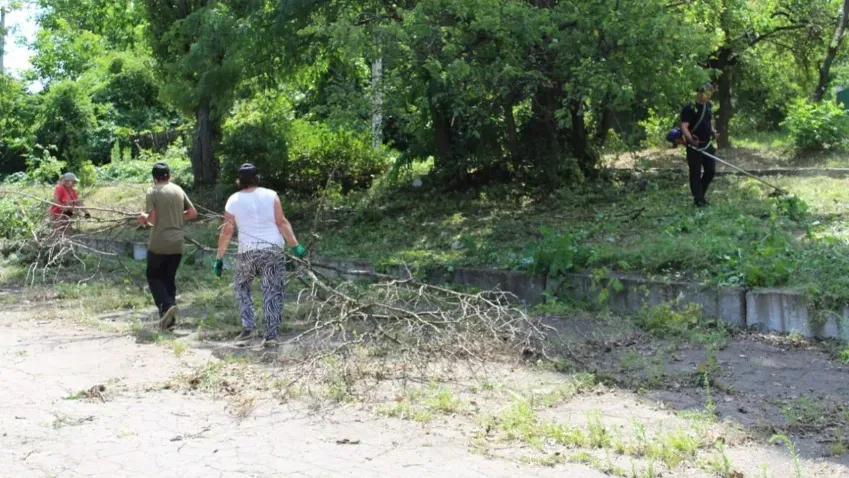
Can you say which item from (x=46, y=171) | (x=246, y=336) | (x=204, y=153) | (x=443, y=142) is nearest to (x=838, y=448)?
(x=246, y=336)

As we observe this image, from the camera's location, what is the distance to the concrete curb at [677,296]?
843 cm

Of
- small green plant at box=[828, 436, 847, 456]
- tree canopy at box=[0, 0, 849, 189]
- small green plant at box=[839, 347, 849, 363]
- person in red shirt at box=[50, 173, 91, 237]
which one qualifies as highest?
tree canopy at box=[0, 0, 849, 189]

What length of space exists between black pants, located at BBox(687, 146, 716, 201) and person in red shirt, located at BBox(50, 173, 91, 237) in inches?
303

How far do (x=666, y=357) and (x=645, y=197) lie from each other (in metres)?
6.71

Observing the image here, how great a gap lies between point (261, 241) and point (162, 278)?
6.23ft

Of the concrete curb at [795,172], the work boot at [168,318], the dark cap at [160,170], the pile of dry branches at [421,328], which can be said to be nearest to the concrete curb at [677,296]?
the pile of dry branches at [421,328]

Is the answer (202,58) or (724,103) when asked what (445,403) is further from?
(724,103)

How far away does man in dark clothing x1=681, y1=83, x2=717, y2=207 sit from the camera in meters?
12.6

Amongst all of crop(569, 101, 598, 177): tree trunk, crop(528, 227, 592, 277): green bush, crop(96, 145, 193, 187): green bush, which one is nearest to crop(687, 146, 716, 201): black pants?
crop(528, 227, 592, 277): green bush

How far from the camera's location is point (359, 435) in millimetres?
6133

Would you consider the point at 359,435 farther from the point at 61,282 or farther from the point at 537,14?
the point at 61,282

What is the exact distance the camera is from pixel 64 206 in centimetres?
1124

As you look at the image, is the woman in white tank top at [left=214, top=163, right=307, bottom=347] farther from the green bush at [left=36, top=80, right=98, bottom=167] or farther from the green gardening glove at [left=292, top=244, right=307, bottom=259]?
the green bush at [left=36, top=80, right=98, bottom=167]

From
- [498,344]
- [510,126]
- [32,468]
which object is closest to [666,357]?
[498,344]
